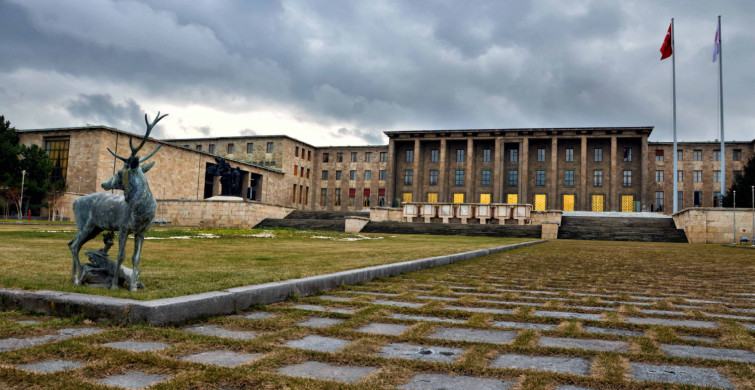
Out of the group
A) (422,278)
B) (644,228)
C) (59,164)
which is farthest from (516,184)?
(422,278)

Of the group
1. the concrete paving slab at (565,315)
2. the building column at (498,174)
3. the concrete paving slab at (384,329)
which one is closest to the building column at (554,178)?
the building column at (498,174)

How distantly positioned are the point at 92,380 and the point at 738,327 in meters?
5.01

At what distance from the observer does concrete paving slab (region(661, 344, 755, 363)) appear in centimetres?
342

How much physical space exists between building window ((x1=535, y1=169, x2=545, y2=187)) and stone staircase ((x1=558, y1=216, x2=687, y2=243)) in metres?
23.1


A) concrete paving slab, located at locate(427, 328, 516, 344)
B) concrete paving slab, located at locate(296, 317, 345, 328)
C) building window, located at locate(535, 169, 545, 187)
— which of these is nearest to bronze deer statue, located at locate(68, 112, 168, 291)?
concrete paving slab, located at locate(296, 317, 345, 328)

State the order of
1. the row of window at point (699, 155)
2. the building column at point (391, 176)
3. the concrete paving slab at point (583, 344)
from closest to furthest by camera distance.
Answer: the concrete paving slab at point (583, 344)
the row of window at point (699, 155)
the building column at point (391, 176)

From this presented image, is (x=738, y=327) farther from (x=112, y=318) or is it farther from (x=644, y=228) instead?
(x=644, y=228)

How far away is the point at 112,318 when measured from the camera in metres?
4.20

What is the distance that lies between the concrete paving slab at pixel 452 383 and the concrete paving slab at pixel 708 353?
154 cm

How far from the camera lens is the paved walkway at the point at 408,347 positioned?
284cm

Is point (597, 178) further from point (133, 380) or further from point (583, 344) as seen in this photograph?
point (133, 380)

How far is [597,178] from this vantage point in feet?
199

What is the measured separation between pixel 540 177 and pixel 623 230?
30.2 meters

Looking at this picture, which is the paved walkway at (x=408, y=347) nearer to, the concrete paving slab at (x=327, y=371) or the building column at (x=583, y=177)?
the concrete paving slab at (x=327, y=371)
